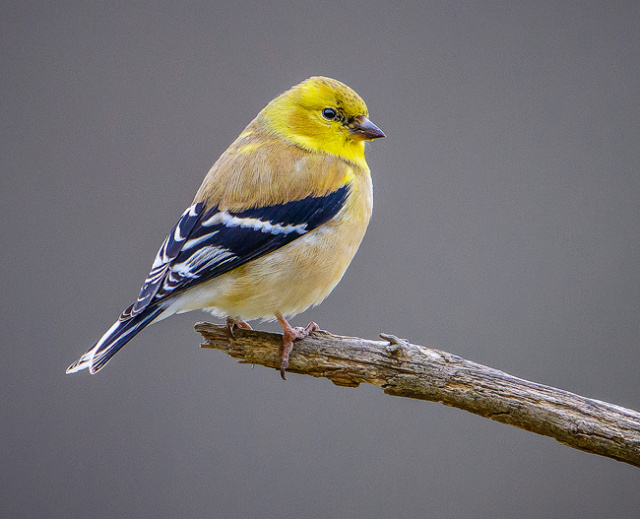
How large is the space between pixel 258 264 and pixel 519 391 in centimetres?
78

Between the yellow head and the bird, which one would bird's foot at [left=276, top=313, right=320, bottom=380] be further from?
the yellow head

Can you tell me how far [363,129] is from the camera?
6.54ft

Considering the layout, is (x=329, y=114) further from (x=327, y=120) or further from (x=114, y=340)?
(x=114, y=340)

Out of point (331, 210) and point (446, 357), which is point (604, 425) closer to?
point (446, 357)

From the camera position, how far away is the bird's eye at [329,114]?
2002 mm

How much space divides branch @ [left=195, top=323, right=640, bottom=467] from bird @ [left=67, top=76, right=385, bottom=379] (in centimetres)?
7

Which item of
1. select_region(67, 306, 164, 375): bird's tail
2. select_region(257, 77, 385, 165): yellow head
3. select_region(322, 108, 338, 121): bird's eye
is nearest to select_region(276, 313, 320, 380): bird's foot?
select_region(67, 306, 164, 375): bird's tail

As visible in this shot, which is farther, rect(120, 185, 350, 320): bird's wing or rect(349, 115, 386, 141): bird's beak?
rect(349, 115, 386, 141): bird's beak

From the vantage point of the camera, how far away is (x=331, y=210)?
1840 millimetres

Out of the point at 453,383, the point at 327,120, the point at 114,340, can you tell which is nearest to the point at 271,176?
the point at 327,120

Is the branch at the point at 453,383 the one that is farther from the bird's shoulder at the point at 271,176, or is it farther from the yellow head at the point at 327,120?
the yellow head at the point at 327,120

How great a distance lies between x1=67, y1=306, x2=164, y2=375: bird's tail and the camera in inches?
64.5

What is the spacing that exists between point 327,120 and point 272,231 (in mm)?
484

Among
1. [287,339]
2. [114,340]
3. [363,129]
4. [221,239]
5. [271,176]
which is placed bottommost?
[114,340]
